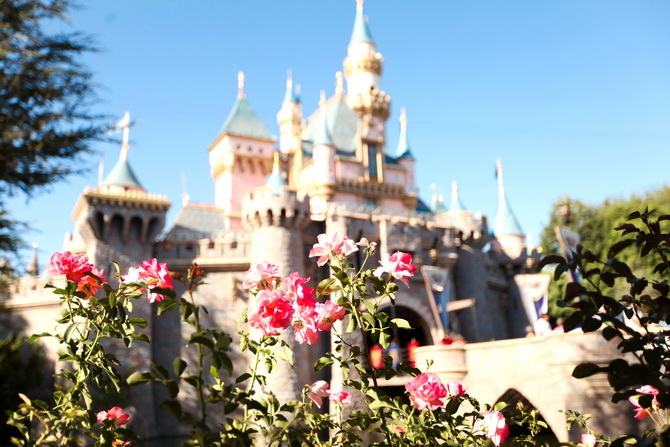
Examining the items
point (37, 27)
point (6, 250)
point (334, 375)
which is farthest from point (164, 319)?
point (37, 27)

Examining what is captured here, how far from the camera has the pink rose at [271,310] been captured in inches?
105

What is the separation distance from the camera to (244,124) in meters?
26.6

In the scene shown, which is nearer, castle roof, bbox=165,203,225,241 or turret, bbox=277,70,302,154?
castle roof, bbox=165,203,225,241

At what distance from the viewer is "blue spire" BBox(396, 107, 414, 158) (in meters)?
26.1

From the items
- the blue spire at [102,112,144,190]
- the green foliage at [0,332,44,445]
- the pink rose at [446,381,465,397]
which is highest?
the blue spire at [102,112,144,190]

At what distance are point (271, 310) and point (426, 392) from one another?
89 cm

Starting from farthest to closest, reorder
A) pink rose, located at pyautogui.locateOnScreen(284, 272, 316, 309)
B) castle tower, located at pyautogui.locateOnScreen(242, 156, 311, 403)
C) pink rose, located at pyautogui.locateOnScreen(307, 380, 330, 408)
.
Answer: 1. castle tower, located at pyautogui.locateOnScreen(242, 156, 311, 403)
2. pink rose, located at pyautogui.locateOnScreen(307, 380, 330, 408)
3. pink rose, located at pyautogui.locateOnScreen(284, 272, 316, 309)

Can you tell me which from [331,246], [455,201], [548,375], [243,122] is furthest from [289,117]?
[331,246]

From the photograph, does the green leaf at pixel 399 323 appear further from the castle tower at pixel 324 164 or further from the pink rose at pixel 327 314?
the castle tower at pixel 324 164

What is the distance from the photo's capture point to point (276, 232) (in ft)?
63.8

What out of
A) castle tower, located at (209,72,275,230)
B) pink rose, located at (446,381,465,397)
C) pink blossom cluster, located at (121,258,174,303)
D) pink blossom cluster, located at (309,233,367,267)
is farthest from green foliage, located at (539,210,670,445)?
castle tower, located at (209,72,275,230)

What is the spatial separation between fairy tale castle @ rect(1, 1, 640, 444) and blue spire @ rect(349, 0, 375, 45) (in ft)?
0.23

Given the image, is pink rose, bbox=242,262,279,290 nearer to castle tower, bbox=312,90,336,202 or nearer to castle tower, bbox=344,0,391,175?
castle tower, bbox=312,90,336,202

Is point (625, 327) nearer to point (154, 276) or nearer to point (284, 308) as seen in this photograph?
point (284, 308)
